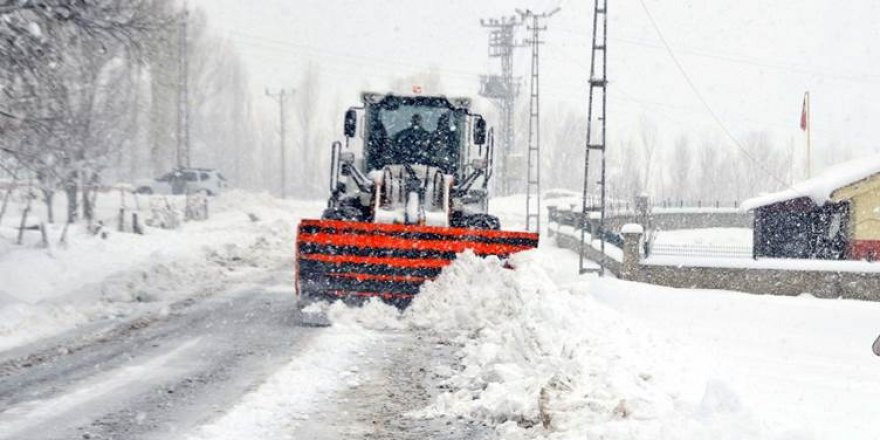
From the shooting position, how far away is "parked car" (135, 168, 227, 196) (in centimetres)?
4272

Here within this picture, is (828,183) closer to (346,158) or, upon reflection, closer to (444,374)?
(346,158)

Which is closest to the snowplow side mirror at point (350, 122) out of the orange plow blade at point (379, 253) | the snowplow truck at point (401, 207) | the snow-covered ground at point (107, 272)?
the snowplow truck at point (401, 207)

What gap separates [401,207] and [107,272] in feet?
19.5

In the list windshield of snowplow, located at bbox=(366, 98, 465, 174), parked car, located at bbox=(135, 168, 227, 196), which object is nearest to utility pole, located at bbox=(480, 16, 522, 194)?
parked car, located at bbox=(135, 168, 227, 196)

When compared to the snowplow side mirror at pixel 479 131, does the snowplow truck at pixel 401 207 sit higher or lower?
lower

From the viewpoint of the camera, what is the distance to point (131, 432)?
5090 mm

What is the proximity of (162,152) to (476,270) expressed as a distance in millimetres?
Result: 49413

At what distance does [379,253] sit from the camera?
997 cm

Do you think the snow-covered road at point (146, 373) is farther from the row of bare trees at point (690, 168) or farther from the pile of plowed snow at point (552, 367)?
the row of bare trees at point (690, 168)

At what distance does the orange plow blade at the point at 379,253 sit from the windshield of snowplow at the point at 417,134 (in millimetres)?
2247

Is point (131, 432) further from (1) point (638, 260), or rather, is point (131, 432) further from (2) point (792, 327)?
(1) point (638, 260)

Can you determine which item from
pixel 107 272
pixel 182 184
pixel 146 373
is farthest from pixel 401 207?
pixel 182 184

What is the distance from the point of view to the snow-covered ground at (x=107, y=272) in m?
9.80

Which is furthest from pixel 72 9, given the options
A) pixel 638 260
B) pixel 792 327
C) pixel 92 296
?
pixel 638 260
